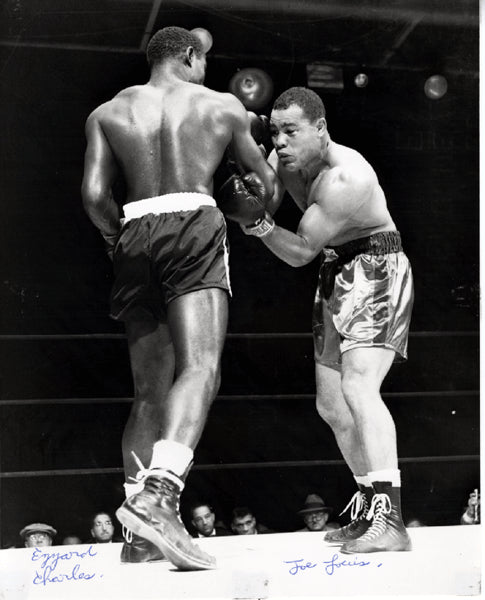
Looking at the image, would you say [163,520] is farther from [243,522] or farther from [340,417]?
[243,522]

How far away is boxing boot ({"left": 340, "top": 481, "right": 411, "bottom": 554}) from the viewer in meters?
3.20

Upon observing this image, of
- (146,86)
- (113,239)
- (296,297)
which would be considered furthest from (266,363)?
(146,86)

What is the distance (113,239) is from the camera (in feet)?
10.6

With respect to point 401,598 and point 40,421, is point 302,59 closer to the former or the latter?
point 40,421

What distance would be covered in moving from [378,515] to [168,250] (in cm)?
125

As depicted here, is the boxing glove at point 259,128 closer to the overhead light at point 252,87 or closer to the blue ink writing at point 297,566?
the overhead light at point 252,87

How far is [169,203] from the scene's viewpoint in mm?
3084

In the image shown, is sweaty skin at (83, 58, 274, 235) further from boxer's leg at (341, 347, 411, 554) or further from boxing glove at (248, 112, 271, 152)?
boxer's leg at (341, 347, 411, 554)

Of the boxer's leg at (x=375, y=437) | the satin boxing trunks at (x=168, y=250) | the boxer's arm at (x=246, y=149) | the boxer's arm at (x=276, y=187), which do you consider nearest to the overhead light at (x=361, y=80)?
the boxer's arm at (x=276, y=187)

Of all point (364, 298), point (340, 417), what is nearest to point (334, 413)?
point (340, 417)

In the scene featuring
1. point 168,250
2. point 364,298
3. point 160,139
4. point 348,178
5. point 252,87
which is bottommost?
point 364,298

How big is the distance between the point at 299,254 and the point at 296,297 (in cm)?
97

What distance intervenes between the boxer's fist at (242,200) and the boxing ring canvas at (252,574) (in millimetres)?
1207

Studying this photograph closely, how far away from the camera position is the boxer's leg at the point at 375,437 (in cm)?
328
